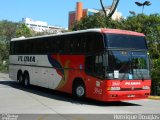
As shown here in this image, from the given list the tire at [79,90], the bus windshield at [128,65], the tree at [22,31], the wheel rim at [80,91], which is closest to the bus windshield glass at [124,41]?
the bus windshield at [128,65]

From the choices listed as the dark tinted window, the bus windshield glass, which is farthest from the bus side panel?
the bus windshield glass

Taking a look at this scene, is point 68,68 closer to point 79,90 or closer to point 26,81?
point 79,90

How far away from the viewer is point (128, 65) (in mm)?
17969

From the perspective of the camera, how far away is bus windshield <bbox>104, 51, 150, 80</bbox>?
17.5m

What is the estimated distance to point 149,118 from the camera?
1393 cm

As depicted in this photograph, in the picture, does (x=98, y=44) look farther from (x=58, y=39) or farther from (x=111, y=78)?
(x=58, y=39)

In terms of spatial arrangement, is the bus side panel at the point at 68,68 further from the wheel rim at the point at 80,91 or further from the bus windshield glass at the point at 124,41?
the bus windshield glass at the point at 124,41

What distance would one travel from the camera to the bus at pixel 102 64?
17.6 metres

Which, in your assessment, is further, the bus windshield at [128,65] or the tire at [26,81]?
the tire at [26,81]

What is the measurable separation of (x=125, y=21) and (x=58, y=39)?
19169 mm

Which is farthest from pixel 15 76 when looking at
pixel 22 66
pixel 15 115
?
pixel 15 115

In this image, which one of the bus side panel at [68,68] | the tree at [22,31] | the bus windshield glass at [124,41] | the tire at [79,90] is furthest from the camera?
the tree at [22,31]

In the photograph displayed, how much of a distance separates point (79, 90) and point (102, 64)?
8.55 feet

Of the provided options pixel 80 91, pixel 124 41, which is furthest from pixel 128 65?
pixel 80 91
